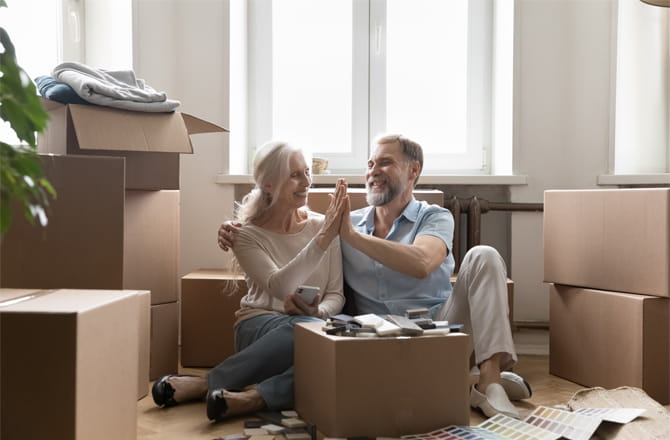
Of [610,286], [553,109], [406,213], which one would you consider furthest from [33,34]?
[610,286]

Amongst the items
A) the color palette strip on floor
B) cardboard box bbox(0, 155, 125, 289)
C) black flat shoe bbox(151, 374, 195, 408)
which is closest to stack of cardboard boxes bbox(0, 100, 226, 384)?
cardboard box bbox(0, 155, 125, 289)

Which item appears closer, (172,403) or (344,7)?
(172,403)

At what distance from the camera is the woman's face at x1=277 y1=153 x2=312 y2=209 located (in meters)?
2.45

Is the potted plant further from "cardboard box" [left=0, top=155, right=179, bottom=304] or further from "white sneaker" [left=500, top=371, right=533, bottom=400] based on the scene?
"white sneaker" [left=500, top=371, right=533, bottom=400]

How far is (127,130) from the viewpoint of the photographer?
7.66ft

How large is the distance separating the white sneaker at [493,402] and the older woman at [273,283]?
0.54m

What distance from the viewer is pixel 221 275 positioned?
2904 millimetres

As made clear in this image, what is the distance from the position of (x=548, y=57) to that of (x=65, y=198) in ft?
7.34

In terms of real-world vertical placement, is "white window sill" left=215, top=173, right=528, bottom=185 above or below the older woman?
above

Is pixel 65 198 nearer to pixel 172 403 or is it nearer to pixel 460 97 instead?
pixel 172 403

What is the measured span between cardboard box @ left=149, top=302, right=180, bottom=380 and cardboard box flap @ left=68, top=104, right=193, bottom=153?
62 cm

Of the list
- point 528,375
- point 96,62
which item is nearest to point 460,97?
point 528,375

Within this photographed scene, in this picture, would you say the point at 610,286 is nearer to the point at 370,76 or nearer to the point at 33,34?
the point at 370,76

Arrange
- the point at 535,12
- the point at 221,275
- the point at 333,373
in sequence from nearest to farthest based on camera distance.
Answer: the point at 333,373
the point at 221,275
the point at 535,12
